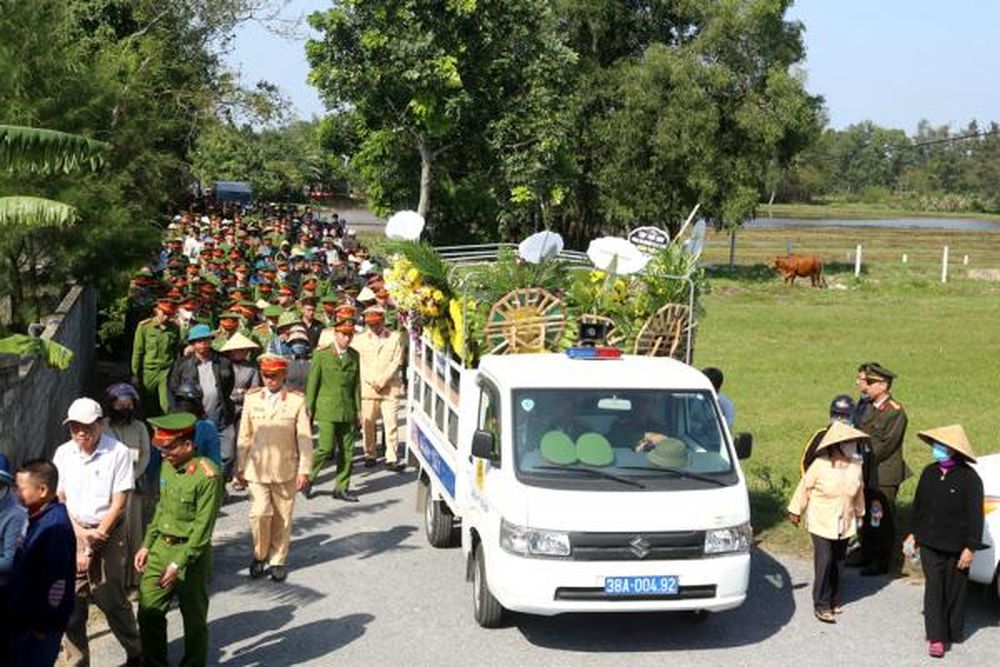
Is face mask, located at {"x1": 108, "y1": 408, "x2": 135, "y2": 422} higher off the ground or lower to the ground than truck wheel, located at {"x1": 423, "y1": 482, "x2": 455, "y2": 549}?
higher

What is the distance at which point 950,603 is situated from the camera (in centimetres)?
747

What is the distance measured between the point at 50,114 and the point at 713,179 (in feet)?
94.4

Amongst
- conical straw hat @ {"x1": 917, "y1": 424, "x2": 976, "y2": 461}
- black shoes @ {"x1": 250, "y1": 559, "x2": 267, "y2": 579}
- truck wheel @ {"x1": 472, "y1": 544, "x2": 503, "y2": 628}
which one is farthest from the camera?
black shoes @ {"x1": 250, "y1": 559, "x2": 267, "y2": 579}

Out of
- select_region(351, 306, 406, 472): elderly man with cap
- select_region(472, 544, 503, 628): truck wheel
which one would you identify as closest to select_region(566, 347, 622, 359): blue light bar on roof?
select_region(472, 544, 503, 628): truck wheel

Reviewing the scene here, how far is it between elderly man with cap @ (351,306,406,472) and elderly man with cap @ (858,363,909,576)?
5149 mm

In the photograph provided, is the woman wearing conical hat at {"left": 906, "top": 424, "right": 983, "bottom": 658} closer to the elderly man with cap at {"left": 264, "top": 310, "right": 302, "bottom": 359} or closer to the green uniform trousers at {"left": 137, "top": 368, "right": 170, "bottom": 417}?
the elderly man with cap at {"left": 264, "top": 310, "right": 302, "bottom": 359}

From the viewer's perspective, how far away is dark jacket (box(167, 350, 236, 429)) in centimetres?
1008

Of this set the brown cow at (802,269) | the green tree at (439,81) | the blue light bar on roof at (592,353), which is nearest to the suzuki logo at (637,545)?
the blue light bar on roof at (592,353)

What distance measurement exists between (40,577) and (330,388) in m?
5.82

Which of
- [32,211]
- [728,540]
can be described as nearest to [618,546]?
[728,540]

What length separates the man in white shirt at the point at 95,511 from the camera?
6535mm

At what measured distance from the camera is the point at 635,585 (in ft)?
22.7

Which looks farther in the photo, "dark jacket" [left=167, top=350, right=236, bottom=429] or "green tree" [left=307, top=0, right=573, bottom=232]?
"green tree" [left=307, top=0, right=573, bottom=232]

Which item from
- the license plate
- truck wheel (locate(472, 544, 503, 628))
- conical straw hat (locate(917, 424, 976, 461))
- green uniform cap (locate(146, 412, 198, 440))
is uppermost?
green uniform cap (locate(146, 412, 198, 440))
